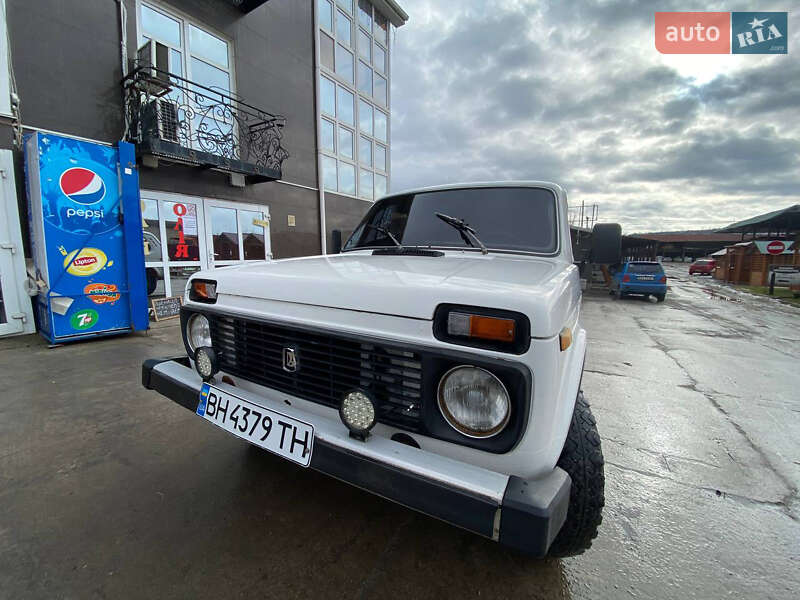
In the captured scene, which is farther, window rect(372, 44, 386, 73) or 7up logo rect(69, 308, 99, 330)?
window rect(372, 44, 386, 73)

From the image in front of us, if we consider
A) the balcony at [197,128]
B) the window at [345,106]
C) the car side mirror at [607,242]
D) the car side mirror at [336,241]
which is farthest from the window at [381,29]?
the car side mirror at [607,242]

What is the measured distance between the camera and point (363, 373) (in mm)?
1388

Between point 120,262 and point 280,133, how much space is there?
4.97 meters

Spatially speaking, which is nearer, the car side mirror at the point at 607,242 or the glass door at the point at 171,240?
the car side mirror at the point at 607,242

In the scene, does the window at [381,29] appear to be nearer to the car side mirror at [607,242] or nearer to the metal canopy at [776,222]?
the car side mirror at [607,242]

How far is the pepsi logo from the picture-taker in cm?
453

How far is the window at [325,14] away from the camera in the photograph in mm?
9750

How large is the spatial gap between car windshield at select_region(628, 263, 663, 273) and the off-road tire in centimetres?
1362

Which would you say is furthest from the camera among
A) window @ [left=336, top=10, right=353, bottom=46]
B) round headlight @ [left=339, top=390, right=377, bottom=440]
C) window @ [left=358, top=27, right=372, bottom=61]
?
window @ [left=358, top=27, right=372, bottom=61]

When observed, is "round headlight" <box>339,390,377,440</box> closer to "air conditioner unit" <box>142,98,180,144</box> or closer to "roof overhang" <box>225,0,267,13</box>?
"air conditioner unit" <box>142,98,180,144</box>

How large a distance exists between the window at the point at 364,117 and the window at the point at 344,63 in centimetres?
79

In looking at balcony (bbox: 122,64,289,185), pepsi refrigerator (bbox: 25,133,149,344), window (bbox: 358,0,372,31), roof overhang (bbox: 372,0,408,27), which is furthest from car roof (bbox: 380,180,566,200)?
roof overhang (bbox: 372,0,408,27)

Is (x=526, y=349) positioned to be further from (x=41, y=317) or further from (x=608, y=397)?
(x=41, y=317)

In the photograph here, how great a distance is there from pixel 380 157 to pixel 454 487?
42.3 ft
